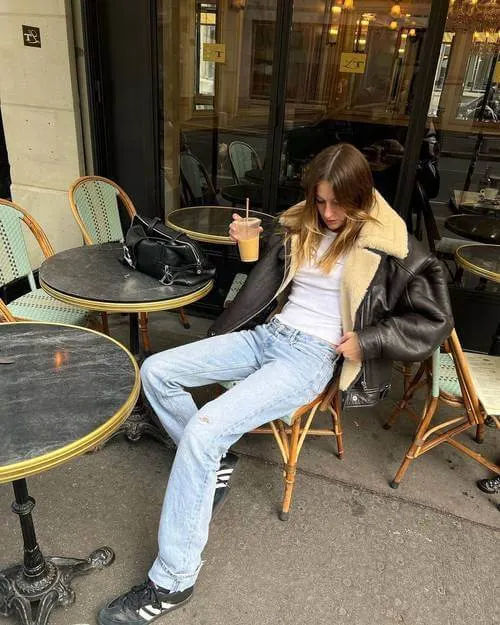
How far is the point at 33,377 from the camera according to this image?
1413mm

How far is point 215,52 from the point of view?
3412 mm

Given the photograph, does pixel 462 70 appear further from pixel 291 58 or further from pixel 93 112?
pixel 93 112

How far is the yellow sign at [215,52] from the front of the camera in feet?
11.0

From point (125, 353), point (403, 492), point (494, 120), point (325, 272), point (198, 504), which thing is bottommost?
point (403, 492)

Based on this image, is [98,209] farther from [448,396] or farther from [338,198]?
[448,396]

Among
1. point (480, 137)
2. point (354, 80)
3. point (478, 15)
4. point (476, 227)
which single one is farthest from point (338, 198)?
point (478, 15)

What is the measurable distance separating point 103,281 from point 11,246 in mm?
755

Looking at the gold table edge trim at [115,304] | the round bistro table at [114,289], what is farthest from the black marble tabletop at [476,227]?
the gold table edge trim at [115,304]

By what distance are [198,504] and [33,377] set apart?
672 millimetres

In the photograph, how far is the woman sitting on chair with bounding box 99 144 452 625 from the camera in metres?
1.58

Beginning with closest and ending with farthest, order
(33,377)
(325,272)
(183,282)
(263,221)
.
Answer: (33,377), (325,272), (183,282), (263,221)

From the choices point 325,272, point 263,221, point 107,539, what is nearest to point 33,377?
point 107,539

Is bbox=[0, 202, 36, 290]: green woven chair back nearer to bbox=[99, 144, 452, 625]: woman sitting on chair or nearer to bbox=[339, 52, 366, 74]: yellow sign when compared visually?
bbox=[99, 144, 452, 625]: woman sitting on chair

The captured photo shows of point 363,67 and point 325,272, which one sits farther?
point 363,67
